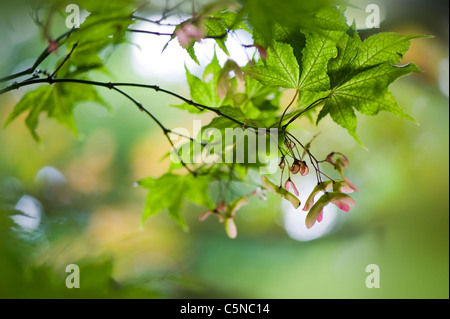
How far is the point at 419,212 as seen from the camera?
4.57 ft

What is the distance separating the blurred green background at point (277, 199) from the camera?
1300 mm

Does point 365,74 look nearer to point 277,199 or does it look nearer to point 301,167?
point 301,167

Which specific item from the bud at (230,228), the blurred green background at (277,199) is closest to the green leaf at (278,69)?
the bud at (230,228)

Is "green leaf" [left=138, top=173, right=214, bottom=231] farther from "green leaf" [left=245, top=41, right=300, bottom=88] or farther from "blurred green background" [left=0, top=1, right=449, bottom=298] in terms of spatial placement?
"blurred green background" [left=0, top=1, right=449, bottom=298]

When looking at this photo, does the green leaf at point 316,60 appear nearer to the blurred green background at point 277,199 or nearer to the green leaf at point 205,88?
the green leaf at point 205,88

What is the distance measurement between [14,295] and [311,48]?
0.28 meters

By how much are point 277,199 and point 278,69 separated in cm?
114

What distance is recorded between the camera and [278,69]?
1.06ft

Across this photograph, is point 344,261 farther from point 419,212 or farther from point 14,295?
point 14,295

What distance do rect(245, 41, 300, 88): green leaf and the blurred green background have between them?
83 centimetres

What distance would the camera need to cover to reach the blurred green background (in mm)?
1300

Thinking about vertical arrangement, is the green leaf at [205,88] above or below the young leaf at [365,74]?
above

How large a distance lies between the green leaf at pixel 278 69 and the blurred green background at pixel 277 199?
0.83 meters

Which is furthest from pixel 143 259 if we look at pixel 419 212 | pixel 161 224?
pixel 419 212
